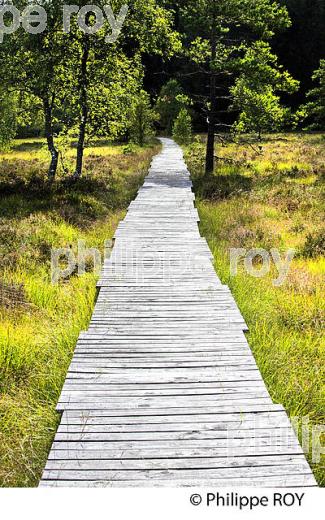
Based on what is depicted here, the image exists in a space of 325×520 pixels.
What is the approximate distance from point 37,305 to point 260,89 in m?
13.8

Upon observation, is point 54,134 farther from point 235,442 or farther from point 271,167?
point 235,442

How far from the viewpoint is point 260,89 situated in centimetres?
1703

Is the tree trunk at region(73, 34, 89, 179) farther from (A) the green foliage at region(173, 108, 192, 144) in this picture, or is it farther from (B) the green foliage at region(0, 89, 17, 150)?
(A) the green foliage at region(173, 108, 192, 144)

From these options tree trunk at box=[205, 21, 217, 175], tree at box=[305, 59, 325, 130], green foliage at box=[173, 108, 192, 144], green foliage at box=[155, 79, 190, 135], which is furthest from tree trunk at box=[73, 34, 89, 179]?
green foliage at box=[155, 79, 190, 135]

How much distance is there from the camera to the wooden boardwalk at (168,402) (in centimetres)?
334

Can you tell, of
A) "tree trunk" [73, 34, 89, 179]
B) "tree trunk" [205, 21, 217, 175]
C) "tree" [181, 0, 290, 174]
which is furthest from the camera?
"tree trunk" [205, 21, 217, 175]

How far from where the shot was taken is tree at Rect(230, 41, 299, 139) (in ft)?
54.5

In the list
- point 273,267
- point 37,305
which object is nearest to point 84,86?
point 273,267

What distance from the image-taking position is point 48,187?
1427 cm

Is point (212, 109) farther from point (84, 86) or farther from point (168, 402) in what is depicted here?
point (168, 402)

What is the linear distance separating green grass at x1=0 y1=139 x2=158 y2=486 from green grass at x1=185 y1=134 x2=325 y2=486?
223 cm

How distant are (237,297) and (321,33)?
72212 millimetres

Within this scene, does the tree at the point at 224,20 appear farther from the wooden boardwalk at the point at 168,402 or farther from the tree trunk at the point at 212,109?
the wooden boardwalk at the point at 168,402
